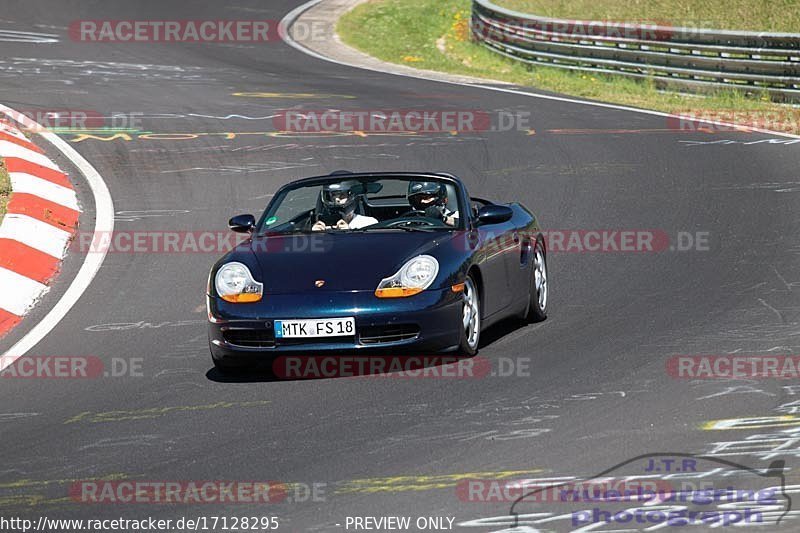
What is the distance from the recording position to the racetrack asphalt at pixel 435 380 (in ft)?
21.5

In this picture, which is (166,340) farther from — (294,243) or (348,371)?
(348,371)

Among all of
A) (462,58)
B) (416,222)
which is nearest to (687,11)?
(462,58)

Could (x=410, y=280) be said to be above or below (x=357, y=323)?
above

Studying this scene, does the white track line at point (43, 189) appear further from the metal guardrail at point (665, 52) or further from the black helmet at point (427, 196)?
the metal guardrail at point (665, 52)

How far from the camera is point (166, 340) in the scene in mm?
9844

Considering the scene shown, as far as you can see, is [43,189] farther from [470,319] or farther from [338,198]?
[470,319]

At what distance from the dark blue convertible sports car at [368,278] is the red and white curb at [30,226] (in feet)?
7.40

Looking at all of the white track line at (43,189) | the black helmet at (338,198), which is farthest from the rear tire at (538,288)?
the white track line at (43,189)

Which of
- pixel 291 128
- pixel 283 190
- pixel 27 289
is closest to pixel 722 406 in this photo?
pixel 283 190

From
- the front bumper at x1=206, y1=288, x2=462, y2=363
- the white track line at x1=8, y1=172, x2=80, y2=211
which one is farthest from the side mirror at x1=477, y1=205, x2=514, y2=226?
the white track line at x1=8, y1=172, x2=80, y2=211

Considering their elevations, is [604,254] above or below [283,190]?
below

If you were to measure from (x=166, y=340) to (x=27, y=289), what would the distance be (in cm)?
194

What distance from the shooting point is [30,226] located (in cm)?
1284

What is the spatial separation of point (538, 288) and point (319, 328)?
236 centimetres
